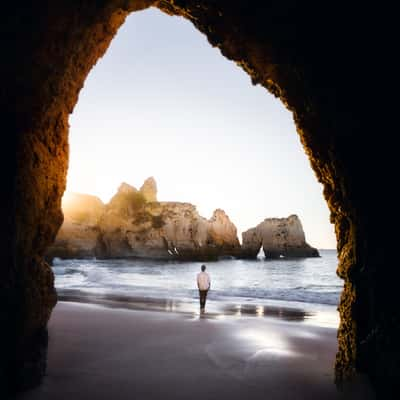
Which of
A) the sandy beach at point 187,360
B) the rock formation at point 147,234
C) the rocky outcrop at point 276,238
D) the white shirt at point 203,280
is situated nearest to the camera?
the sandy beach at point 187,360

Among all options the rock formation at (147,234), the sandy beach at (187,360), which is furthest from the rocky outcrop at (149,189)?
the sandy beach at (187,360)

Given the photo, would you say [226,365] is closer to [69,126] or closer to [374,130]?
[374,130]

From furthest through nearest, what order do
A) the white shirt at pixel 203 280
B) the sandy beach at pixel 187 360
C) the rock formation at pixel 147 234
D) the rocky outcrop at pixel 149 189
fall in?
the rocky outcrop at pixel 149 189, the rock formation at pixel 147 234, the white shirt at pixel 203 280, the sandy beach at pixel 187 360

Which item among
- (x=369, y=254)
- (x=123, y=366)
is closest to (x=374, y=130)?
(x=369, y=254)

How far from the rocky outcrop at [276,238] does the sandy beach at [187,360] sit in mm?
67257

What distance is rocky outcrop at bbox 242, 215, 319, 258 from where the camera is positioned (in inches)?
2953

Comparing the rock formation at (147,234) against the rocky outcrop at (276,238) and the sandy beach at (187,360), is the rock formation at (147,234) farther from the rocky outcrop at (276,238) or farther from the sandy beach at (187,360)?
the sandy beach at (187,360)

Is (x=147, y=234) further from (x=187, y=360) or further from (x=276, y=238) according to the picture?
(x=187, y=360)

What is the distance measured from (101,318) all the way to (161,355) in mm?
4055

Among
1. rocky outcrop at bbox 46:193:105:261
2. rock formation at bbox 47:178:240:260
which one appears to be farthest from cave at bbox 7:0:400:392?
rocky outcrop at bbox 46:193:105:261

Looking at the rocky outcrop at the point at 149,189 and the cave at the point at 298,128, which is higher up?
the rocky outcrop at the point at 149,189

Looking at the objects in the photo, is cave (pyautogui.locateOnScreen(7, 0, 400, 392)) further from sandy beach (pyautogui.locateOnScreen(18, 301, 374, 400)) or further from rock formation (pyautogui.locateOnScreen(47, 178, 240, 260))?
rock formation (pyautogui.locateOnScreen(47, 178, 240, 260))

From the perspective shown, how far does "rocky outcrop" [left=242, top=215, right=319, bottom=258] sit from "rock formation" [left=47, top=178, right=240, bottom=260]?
948 centimetres

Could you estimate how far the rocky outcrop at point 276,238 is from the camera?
246 ft
